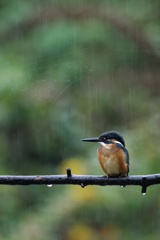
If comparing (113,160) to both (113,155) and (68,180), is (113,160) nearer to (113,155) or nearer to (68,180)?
(113,155)

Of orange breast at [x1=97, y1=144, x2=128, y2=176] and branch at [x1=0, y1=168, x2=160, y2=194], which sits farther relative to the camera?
orange breast at [x1=97, y1=144, x2=128, y2=176]

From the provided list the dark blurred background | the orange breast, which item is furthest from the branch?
the dark blurred background

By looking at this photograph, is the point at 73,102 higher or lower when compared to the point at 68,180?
higher

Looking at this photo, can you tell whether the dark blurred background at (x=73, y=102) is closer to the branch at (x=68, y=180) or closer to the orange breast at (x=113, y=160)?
the orange breast at (x=113, y=160)

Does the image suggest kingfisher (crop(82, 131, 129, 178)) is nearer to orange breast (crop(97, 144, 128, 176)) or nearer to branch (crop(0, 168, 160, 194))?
orange breast (crop(97, 144, 128, 176))

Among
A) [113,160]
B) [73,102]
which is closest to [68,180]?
[113,160]

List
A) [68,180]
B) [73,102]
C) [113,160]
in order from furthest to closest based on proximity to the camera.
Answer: [73,102] < [113,160] < [68,180]

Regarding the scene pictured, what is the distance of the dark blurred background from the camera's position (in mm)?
3219

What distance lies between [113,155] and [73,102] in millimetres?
2935

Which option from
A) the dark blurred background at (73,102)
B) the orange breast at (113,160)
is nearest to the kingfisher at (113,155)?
the orange breast at (113,160)

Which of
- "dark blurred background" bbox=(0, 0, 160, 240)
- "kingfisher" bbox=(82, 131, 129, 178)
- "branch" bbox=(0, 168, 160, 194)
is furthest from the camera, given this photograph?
"dark blurred background" bbox=(0, 0, 160, 240)

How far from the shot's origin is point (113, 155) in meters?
1.76

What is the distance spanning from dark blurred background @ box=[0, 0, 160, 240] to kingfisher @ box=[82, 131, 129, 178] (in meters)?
1.24

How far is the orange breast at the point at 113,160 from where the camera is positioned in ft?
5.65
